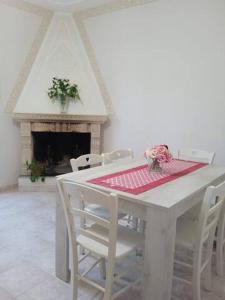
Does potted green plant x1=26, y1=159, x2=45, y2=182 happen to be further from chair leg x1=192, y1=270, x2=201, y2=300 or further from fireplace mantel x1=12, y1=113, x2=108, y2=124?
chair leg x1=192, y1=270, x2=201, y2=300

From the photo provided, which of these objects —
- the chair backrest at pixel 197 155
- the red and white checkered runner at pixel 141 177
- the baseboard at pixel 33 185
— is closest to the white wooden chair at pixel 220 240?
the red and white checkered runner at pixel 141 177

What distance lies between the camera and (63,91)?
426cm

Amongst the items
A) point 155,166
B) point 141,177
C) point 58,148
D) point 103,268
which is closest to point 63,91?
point 58,148

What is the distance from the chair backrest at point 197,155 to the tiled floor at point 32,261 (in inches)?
48.1

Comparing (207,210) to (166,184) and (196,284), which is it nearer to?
(166,184)

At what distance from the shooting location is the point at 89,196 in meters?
1.63

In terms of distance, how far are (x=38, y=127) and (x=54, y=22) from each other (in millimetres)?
1670

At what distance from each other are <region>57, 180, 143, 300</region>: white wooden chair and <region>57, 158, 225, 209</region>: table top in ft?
0.75

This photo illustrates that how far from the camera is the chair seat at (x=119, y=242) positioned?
1.75 meters

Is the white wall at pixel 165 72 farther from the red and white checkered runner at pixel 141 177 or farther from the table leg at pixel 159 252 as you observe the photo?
the table leg at pixel 159 252

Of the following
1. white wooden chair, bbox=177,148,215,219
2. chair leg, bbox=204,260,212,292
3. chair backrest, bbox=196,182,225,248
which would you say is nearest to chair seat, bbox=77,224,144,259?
chair backrest, bbox=196,182,225,248

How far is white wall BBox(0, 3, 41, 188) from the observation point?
4.02 meters

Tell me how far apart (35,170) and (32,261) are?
206 centimetres

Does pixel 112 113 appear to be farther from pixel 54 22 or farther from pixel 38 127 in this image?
pixel 54 22
